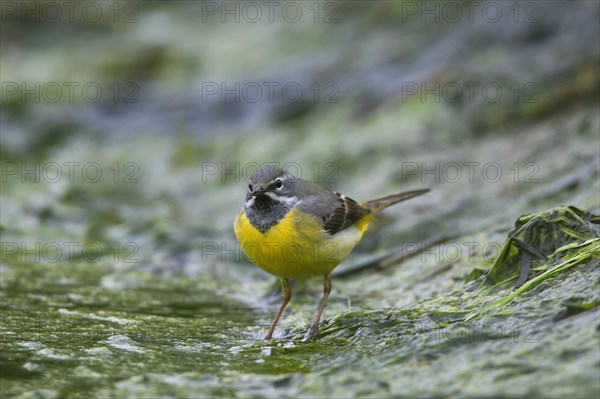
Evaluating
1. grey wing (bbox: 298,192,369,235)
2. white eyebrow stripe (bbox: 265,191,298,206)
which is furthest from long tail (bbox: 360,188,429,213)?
white eyebrow stripe (bbox: 265,191,298,206)

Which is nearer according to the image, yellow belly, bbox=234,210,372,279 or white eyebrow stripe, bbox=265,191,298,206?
yellow belly, bbox=234,210,372,279

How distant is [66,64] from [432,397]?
16.1 metres

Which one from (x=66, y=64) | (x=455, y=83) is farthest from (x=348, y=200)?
(x=66, y=64)

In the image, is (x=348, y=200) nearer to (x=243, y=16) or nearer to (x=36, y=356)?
(x=36, y=356)

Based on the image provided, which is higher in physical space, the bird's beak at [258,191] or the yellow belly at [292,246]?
the bird's beak at [258,191]

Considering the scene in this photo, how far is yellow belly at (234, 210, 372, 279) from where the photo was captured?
6.32 m

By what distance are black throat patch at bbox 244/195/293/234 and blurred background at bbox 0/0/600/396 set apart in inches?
35.5

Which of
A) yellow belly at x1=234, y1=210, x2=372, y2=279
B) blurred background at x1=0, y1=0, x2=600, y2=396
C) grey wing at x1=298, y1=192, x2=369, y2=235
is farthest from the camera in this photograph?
blurred background at x1=0, y1=0, x2=600, y2=396

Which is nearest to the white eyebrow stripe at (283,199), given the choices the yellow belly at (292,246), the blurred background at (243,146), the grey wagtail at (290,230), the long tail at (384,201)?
the grey wagtail at (290,230)

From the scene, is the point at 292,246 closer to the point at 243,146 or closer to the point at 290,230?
the point at 290,230

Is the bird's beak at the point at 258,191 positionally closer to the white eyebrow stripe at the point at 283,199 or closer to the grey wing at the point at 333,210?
the white eyebrow stripe at the point at 283,199

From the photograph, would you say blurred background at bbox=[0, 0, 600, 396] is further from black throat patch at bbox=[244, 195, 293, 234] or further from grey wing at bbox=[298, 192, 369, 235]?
black throat patch at bbox=[244, 195, 293, 234]

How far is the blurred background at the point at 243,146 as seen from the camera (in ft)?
23.9

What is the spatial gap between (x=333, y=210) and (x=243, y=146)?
6.48 meters
